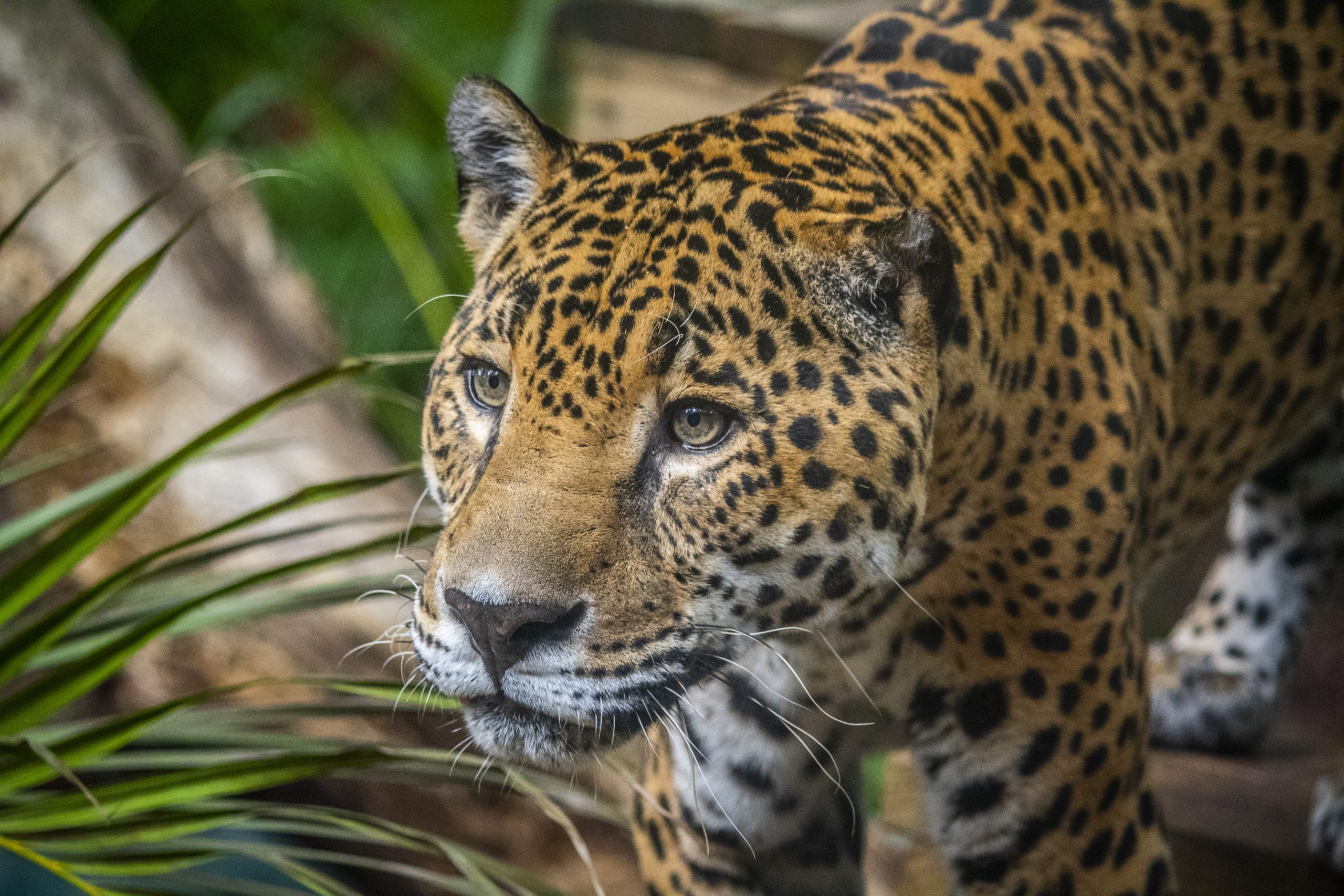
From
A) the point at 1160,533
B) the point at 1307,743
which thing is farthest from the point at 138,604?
the point at 1307,743

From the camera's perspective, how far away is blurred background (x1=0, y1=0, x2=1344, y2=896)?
340cm

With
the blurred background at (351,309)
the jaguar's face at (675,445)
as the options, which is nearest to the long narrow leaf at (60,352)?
the blurred background at (351,309)

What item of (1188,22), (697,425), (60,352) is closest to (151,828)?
(60,352)

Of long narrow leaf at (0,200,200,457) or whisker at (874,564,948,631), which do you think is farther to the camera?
long narrow leaf at (0,200,200,457)

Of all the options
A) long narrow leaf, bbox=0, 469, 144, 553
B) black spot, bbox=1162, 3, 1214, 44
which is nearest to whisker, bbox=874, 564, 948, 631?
black spot, bbox=1162, 3, 1214, 44

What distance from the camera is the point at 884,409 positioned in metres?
1.72

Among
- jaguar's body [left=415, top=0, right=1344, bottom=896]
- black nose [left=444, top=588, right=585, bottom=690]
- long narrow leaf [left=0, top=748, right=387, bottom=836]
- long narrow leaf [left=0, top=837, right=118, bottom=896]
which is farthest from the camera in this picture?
long narrow leaf [left=0, top=748, right=387, bottom=836]

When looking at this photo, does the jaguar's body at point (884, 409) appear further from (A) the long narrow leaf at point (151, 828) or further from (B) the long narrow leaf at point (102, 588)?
(A) the long narrow leaf at point (151, 828)

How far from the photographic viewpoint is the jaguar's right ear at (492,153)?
188cm

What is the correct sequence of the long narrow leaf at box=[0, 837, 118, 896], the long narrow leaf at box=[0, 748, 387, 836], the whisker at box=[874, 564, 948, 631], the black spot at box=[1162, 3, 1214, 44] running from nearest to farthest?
the whisker at box=[874, 564, 948, 631]
the long narrow leaf at box=[0, 837, 118, 896]
the long narrow leaf at box=[0, 748, 387, 836]
the black spot at box=[1162, 3, 1214, 44]

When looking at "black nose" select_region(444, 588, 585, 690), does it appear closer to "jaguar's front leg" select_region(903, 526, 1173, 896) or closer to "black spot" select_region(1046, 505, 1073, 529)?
"jaguar's front leg" select_region(903, 526, 1173, 896)

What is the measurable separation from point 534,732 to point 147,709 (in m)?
0.80

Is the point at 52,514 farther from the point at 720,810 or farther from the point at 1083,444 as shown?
the point at 1083,444

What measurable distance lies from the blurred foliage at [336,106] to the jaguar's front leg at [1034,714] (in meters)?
4.18
